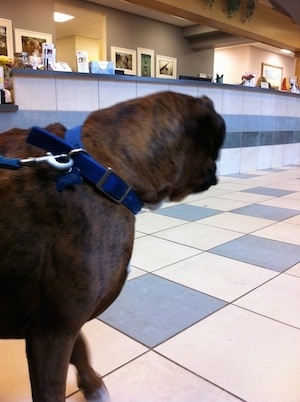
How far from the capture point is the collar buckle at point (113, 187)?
71cm

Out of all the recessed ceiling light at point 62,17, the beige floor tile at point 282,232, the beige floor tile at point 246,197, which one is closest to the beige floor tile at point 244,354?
the beige floor tile at point 282,232

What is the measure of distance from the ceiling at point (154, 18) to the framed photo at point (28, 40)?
0.73 metres

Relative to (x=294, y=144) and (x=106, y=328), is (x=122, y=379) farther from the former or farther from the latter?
(x=294, y=144)

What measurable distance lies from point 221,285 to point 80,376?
863mm

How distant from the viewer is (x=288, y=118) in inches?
245

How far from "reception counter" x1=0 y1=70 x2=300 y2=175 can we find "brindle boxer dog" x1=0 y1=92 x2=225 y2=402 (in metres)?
1.72

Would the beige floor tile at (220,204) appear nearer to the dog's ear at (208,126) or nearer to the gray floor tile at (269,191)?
the gray floor tile at (269,191)

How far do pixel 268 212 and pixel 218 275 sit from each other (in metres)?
1.40

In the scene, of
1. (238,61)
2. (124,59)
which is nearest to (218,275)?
(124,59)

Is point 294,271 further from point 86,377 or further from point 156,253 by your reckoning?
point 86,377

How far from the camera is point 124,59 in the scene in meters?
7.95

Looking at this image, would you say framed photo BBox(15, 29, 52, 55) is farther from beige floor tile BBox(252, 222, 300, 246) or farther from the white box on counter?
beige floor tile BBox(252, 222, 300, 246)

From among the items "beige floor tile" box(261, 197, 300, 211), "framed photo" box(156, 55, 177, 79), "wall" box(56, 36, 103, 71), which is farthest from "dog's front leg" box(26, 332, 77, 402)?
"wall" box(56, 36, 103, 71)

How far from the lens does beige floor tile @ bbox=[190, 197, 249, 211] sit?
10.5 feet
